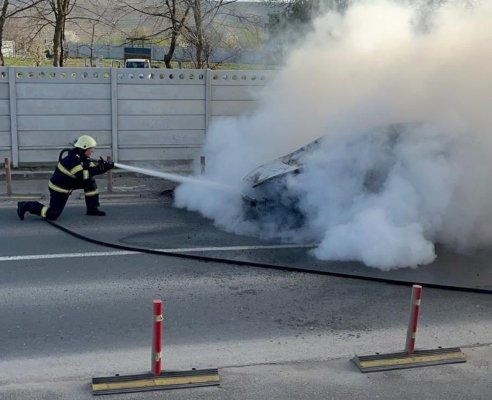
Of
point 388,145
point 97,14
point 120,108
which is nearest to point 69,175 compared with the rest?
point 388,145

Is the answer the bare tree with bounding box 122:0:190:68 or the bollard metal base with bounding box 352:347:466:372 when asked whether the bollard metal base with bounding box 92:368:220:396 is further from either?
the bare tree with bounding box 122:0:190:68

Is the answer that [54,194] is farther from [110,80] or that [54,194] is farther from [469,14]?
[469,14]

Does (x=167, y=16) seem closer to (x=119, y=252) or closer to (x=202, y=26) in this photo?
(x=202, y=26)

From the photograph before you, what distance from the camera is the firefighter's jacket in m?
9.41

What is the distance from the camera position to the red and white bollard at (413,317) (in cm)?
486

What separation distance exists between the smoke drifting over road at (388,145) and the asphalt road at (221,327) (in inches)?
49.5

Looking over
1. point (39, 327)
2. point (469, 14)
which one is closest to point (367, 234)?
point (39, 327)

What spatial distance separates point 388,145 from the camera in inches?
335

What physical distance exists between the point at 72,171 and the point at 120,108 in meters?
5.54

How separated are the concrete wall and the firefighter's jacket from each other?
517 cm

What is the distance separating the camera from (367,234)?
7.58 metres

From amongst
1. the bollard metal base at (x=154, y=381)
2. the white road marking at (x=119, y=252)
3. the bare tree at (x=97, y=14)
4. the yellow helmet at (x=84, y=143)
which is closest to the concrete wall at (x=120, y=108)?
the yellow helmet at (x=84, y=143)

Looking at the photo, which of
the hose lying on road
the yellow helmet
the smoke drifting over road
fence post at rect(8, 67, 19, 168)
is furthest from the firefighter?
fence post at rect(8, 67, 19, 168)

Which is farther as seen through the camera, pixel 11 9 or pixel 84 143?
pixel 11 9
